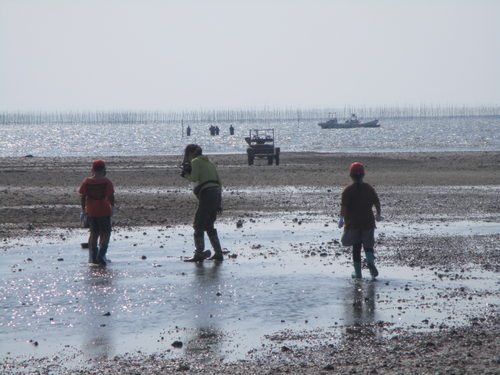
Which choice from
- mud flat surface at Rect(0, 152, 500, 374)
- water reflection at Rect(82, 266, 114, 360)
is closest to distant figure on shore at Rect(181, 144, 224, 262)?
mud flat surface at Rect(0, 152, 500, 374)

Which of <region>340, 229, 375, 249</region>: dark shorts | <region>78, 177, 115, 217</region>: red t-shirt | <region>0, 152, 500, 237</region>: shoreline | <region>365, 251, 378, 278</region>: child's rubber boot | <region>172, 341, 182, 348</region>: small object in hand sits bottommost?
<region>0, 152, 500, 237</region>: shoreline

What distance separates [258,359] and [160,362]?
78 centimetres

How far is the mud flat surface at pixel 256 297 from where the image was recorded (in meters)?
5.12

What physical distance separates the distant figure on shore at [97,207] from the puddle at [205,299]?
0.36 metres

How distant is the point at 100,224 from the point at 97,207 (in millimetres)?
251

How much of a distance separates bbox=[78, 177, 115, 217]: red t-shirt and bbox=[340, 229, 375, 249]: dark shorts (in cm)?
345

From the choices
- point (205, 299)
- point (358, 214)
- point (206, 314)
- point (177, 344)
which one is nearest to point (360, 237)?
point (358, 214)

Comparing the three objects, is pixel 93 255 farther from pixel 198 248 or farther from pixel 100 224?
pixel 198 248

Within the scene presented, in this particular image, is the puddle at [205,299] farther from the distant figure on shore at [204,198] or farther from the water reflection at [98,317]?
the distant figure on shore at [204,198]

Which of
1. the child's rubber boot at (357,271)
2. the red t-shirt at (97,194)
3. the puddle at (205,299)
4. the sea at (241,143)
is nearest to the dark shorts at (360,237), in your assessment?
the child's rubber boot at (357,271)

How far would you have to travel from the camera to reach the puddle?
18.7 feet

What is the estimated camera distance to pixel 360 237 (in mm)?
8148

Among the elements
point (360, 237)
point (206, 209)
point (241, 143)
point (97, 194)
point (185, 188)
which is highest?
point (97, 194)

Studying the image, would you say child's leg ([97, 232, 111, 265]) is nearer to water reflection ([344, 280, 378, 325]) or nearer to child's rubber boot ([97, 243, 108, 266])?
child's rubber boot ([97, 243, 108, 266])
